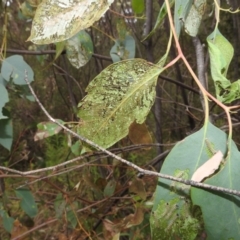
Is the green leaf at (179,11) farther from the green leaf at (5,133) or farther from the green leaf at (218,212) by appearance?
the green leaf at (5,133)

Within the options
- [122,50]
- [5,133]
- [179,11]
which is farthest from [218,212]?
[122,50]

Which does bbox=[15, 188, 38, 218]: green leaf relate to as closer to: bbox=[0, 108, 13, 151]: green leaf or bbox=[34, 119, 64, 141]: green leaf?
bbox=[34, 119, 64, 141]: green leaf

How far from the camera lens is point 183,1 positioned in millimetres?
370

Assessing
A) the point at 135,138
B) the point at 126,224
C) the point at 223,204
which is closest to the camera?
the point at 223,204

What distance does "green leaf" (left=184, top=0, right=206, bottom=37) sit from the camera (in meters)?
0.42

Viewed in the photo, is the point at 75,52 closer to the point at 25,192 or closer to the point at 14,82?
the point at 14,82

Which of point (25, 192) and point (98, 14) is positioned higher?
point (98, 14)

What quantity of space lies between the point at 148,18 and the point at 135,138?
450 mm

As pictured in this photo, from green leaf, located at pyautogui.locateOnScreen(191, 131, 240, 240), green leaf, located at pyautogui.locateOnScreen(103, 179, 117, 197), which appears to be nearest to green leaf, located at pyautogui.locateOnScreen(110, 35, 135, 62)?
green leaf, located at pyautogui.locateOnScreen(103, 179, 117, 197)

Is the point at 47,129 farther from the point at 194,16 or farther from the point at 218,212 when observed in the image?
the point at 218,212

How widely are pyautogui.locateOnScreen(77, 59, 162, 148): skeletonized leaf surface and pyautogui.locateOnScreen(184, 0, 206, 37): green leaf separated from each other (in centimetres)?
10

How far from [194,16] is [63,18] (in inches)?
6.1

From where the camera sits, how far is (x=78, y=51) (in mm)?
733

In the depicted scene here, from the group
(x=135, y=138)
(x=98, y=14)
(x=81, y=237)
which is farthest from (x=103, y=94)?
(x=81, y=237)
